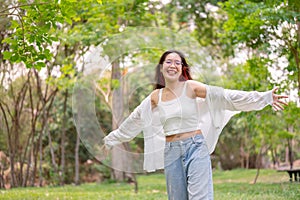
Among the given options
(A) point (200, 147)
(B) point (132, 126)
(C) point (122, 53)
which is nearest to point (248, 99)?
(A) point (200, 147)

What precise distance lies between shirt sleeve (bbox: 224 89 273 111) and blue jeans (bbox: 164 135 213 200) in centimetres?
35

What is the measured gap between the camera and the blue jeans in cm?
331

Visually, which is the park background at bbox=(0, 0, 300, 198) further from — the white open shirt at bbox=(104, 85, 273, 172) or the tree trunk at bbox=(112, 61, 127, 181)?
the white open shirt at bbox=(104, 85, 273, 172)

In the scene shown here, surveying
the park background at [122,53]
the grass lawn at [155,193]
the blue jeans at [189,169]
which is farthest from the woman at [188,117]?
the grass lawn at [155,193]

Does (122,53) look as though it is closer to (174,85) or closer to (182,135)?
(174,85)

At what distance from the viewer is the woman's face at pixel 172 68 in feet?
11.6

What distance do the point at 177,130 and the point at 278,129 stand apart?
9504 mm

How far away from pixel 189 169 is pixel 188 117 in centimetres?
36

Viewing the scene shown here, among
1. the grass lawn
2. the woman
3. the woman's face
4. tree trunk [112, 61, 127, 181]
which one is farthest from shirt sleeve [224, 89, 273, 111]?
the grass lawn

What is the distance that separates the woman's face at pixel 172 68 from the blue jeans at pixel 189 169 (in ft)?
1.56

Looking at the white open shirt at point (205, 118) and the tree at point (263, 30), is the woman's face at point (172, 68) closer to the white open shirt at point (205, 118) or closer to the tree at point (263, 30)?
the white open shirt at point (205, 118)

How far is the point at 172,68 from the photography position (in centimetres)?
352

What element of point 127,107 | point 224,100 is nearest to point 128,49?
point 127,107

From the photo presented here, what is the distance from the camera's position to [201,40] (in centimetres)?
1409
